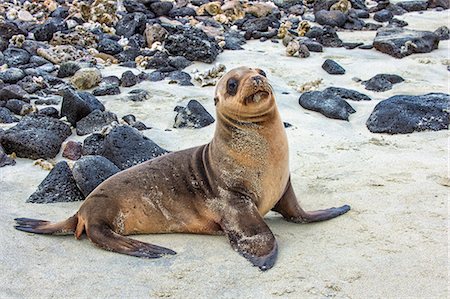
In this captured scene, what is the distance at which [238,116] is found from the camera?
3.73 meters

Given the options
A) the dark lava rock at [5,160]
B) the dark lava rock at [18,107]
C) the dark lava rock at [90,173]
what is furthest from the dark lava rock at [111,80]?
the dark lava rock at [90,173]

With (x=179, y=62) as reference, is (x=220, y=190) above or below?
above

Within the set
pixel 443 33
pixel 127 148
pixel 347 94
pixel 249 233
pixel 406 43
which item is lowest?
pixel 443 33

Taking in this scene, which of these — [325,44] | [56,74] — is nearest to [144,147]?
[56,74]

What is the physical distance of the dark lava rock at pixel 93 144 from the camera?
541cm

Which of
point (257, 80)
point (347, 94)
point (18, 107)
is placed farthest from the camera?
point (347, 94)

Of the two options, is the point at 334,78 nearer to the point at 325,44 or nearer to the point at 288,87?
the point at 288,87

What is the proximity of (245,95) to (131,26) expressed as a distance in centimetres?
761

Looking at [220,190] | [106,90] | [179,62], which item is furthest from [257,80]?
[179,62]

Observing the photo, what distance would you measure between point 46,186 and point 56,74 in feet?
14.0

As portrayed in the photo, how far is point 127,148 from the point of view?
4.99 metres

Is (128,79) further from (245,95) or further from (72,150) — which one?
(245,95)

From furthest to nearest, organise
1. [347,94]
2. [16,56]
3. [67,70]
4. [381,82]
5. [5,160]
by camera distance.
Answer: [16,56], [67,70], [381,82], [347,94], [5,160]

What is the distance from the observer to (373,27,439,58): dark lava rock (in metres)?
9.10
